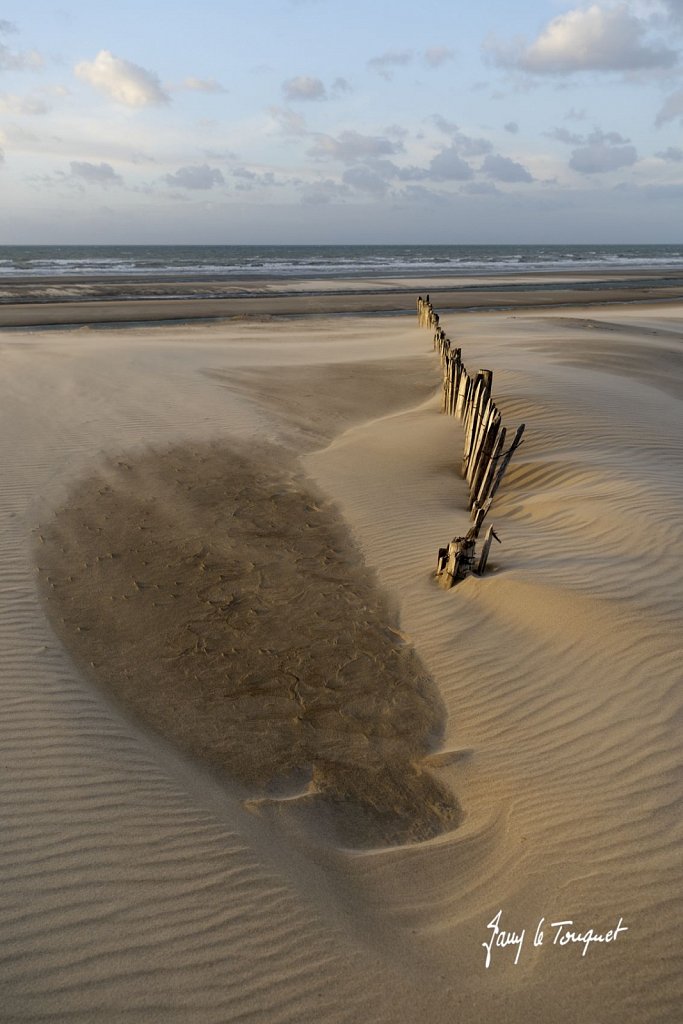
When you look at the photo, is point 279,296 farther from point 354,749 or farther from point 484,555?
point 354,749

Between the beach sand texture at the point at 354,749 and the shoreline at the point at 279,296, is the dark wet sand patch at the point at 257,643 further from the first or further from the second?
the shoreline at the point at 279,296

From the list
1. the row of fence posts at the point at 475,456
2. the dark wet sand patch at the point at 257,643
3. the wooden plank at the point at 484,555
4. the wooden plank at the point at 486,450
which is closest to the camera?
the dark wet sand patch at the point at 257,643

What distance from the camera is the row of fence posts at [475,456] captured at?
21.3 feet

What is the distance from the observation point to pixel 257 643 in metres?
5.91

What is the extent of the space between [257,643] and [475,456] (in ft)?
13.9

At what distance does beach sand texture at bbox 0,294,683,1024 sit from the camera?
3.05 metres

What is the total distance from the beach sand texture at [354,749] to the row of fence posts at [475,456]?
25 cm

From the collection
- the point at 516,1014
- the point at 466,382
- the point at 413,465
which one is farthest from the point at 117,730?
the point at 466,382

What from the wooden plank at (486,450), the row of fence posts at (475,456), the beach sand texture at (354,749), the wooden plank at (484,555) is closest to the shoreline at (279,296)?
the row of fence posts at (475,456)

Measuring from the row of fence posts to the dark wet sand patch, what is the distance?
0.76m

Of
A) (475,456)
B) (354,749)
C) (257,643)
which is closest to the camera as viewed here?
(354,749)

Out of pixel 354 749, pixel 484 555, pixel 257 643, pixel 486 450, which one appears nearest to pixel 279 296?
pixel 486 450

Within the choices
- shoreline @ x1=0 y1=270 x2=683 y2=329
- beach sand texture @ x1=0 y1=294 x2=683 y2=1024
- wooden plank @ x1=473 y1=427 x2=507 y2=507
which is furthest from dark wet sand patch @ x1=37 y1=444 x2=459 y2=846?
shoreline @ x1=0 y1=270 x2=683 y2=329

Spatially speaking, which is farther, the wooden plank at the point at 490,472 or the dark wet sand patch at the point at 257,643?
the wooden plank at the point at 490,472
